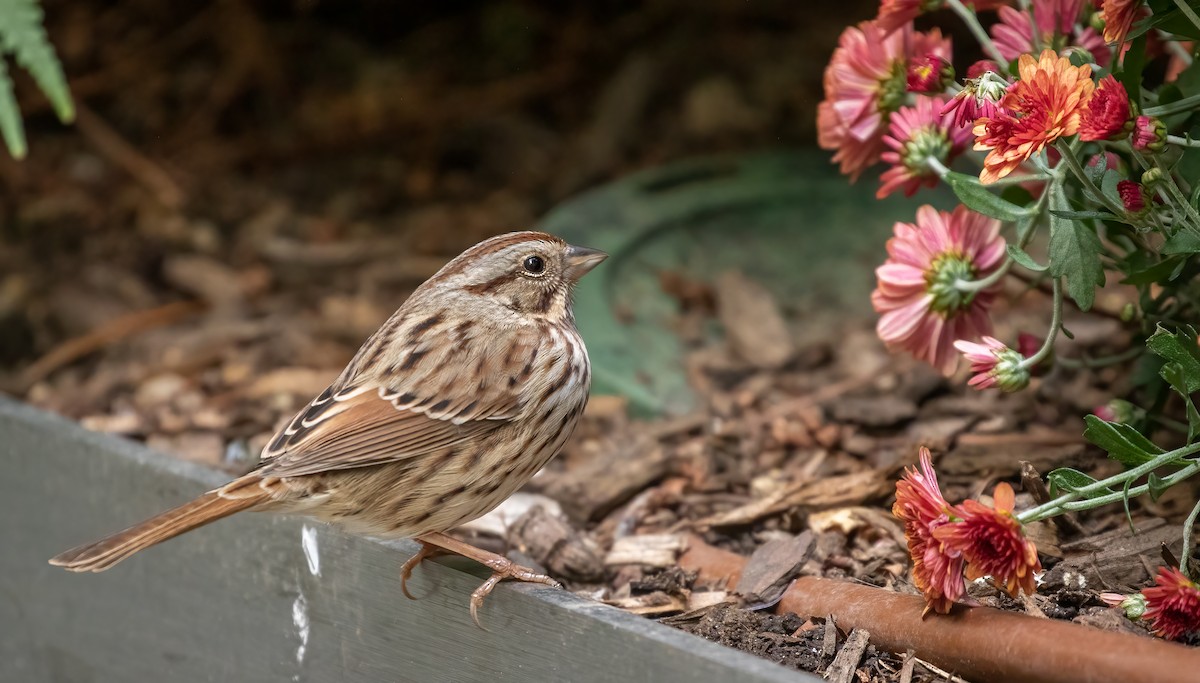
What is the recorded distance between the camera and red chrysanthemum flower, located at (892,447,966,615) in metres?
2.40

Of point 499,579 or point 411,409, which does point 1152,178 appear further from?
point 411,409

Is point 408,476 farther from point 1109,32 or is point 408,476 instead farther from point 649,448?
point 1109,32

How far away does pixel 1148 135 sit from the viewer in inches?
92.0

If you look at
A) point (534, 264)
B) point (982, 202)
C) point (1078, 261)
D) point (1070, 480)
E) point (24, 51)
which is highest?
point (24, 51)

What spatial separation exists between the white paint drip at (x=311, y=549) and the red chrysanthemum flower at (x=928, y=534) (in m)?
1.46

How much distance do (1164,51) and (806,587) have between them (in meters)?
1.58

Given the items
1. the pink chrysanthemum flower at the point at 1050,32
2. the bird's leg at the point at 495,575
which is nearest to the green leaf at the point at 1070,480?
the pink chrysanthemum flower at the point at 1050,32

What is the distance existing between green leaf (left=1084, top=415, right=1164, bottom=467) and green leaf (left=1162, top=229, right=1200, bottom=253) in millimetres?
332

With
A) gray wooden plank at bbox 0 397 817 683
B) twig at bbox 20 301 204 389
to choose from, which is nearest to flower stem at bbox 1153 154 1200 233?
gray wooden plank at bbox 0 397 817 683

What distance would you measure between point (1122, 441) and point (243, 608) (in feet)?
7.13

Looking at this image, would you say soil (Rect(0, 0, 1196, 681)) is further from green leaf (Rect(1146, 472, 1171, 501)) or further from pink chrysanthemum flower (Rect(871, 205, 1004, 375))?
pink chrysanthemum flower (Rect(871, 205, 1004, 375))

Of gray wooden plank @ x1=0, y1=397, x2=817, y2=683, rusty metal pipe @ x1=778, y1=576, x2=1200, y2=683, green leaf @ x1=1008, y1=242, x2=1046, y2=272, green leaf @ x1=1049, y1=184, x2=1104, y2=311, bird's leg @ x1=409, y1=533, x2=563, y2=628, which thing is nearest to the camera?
rusty metal pipe @ x1=778, y1=576, x2=1200, y2=683

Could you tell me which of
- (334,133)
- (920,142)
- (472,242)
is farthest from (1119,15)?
(334,133)

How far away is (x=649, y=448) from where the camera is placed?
4.12m
